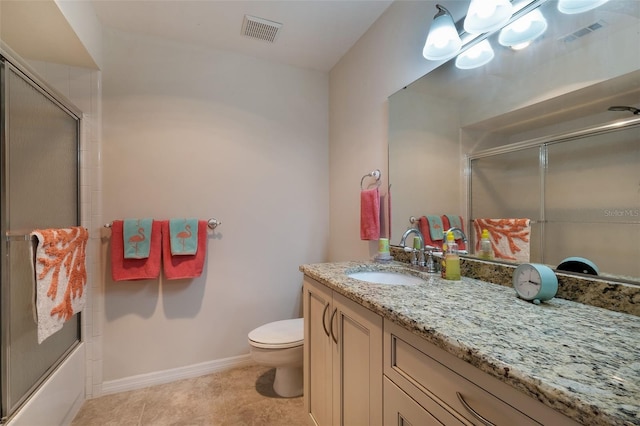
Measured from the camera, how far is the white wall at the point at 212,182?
5.99 feet

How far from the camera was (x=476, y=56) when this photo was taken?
4.00 feet

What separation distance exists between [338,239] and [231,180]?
38.1 inches

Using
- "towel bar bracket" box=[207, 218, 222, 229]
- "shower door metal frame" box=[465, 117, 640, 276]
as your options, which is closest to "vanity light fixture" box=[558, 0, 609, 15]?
"shower door metal frame" box=[465, 117, 640, 276]

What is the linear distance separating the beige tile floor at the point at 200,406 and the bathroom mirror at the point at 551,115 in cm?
146

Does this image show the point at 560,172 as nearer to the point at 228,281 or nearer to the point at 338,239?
the point at 338,239

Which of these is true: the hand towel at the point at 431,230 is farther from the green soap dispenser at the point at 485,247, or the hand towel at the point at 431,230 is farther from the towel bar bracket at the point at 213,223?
the towel bar bracket at the point at 213,223

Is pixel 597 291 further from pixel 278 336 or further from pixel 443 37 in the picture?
pixel 278 336

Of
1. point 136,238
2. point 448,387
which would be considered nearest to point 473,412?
point 448,387

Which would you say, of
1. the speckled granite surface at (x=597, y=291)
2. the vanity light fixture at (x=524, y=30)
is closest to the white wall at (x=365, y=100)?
the vanity light fixture at (x=524, y=30)

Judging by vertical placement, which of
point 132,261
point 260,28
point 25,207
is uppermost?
point 260,28

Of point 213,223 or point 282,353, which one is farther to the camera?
point 213,223

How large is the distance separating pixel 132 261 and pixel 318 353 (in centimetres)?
133

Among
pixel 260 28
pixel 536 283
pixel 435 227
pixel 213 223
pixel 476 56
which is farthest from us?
pixel 213 223

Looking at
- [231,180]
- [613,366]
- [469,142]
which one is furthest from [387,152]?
[613,366]
